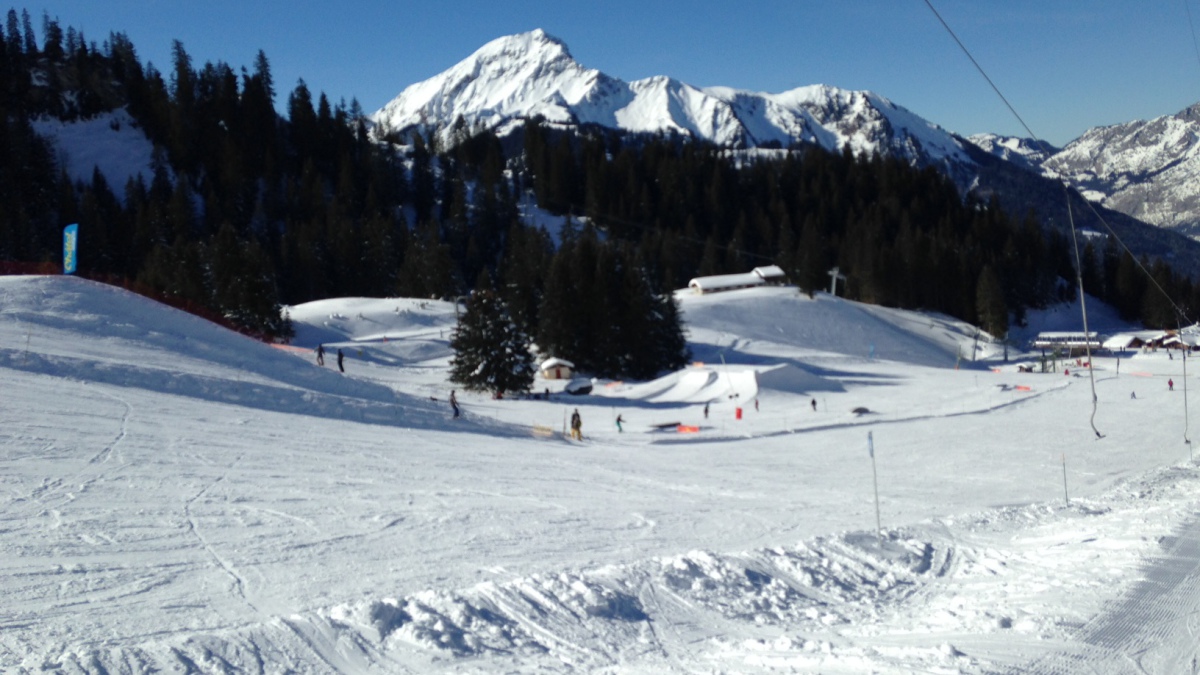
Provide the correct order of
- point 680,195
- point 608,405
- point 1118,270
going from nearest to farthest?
point 608,405 < point 1118,270 < point 680,195

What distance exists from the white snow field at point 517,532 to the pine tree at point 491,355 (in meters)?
9.27

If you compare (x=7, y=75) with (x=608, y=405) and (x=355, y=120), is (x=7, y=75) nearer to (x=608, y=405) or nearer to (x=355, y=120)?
(x=355, y=120)

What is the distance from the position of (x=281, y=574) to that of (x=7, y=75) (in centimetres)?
12971

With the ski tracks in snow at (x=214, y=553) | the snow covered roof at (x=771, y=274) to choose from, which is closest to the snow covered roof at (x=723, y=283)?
the snow covered roof at (x=771, y=274)

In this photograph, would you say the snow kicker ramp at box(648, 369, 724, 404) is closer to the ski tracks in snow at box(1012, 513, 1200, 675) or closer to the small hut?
the small hut

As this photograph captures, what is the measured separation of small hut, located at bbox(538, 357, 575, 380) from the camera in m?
50.3

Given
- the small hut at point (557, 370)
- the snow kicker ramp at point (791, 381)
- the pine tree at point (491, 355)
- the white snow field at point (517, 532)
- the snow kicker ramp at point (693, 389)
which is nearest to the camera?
the white snow field at point (517, 532)

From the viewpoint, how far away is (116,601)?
8500 mm

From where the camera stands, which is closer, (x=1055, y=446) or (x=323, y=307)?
(x=1055, y=446)

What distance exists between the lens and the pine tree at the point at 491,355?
137 ft

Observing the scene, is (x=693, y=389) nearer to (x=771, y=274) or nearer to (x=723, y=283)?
(x=723, y=283)

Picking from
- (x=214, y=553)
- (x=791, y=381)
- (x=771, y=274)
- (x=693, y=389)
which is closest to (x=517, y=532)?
(x=214, y=553)

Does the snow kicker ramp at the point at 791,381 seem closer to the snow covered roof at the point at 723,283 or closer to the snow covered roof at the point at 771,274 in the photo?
the snow covered roof at the point at 723,283

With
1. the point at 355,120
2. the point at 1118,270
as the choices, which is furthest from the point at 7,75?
the point at 1118,270
